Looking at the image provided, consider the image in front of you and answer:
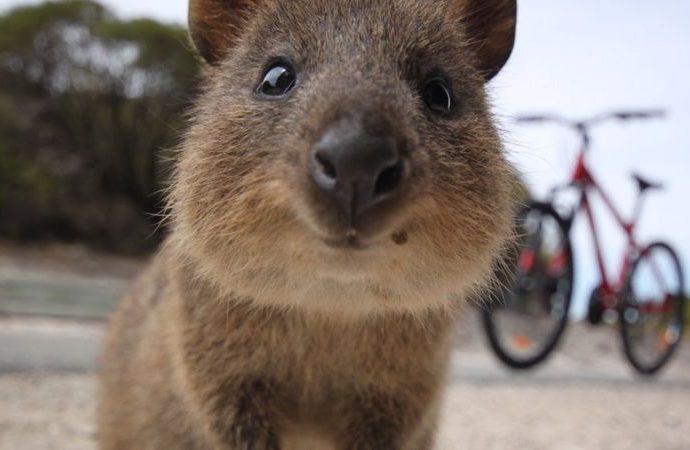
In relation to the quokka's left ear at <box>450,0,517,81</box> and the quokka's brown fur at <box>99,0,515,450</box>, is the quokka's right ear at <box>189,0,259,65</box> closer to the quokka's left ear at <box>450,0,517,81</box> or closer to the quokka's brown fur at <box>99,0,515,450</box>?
the quokka's brown fur at <box>99,0,515,450</box>

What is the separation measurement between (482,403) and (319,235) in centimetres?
550

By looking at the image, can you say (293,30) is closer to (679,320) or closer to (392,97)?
(392,97)

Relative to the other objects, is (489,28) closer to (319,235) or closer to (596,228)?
(319,235)

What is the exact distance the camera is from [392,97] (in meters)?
2.15

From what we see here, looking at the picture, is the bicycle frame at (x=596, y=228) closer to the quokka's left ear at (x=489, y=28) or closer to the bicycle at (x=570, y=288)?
the bicycle at (x=570, y=288)

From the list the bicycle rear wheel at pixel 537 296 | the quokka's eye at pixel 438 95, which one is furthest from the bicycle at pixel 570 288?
the quokka's eye at pixel 438 95

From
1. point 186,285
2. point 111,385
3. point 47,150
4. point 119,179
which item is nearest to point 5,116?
point 47,150

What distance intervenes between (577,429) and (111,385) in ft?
13.5

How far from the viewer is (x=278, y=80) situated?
2.52m

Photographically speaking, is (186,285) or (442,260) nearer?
(442,260)

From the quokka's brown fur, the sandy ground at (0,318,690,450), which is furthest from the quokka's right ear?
the sandy ground at (0,318,690,450)

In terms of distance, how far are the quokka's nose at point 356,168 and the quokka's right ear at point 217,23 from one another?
1329 millimetres

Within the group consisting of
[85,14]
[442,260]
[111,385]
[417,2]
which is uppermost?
[417,2]

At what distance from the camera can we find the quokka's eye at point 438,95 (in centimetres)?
249
